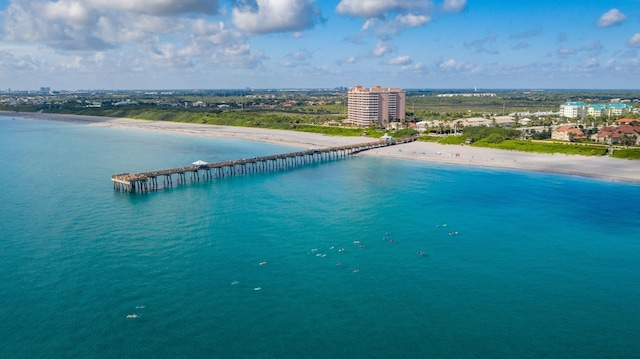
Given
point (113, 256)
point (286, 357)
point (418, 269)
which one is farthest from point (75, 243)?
point (418, 269)

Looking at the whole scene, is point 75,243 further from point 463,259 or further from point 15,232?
point 463,259

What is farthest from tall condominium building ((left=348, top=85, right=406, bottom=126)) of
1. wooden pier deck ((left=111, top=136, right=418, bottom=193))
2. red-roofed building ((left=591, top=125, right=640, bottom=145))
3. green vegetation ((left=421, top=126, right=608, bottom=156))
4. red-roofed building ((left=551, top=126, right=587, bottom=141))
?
red-roofed building ((left=591, top=125, right=640, bottom=145))

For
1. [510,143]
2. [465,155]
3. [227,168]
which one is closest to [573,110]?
[510,143]

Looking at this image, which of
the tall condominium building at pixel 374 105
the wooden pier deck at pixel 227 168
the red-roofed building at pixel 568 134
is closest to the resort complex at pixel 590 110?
the tall condominium building at pixel 374 105

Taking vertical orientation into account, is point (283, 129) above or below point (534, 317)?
above

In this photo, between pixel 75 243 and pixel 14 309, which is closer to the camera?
pixel 14 309

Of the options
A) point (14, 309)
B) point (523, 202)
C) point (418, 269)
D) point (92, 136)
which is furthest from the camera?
point (92, 136)

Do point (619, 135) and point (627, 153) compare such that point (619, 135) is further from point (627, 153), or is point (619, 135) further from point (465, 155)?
point (465, 155)
